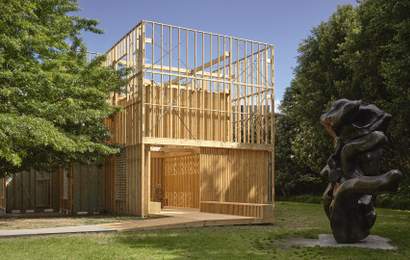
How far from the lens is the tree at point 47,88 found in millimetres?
12109

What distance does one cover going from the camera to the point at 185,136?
19.1 metres

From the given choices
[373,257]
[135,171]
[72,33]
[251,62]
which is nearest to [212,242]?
[373,257]

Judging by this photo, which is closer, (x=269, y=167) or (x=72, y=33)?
(x=72, y=33)

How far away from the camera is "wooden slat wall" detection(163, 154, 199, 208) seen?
21.0 metres

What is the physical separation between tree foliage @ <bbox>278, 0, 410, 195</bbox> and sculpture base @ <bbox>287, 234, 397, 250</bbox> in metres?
6.19

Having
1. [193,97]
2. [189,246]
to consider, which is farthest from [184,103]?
[189,246]

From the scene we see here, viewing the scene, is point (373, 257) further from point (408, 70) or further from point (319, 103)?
point (319, 103)

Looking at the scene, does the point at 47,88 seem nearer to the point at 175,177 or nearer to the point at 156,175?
the point at 175,177

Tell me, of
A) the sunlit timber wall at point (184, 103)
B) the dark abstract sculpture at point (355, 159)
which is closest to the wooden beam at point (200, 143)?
the sunlit timber wall at point (184, 103)

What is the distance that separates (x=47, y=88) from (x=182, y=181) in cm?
956

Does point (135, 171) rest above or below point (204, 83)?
below

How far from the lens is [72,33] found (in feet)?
57.4

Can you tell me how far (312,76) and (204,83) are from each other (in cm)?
457

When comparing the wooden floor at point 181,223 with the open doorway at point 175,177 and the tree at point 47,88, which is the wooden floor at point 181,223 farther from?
the open doorway at point 175,177
